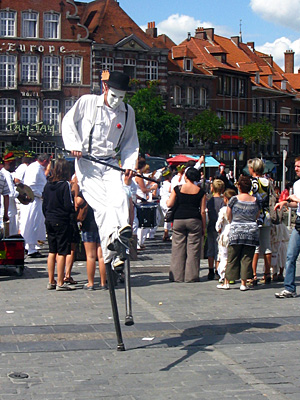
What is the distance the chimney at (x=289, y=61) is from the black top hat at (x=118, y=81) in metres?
102

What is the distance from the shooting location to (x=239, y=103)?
8181cm

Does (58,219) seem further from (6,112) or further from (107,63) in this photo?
(107,63)

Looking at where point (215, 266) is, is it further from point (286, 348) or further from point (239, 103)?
point (239, 103)

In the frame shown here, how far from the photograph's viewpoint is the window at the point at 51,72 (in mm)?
61375

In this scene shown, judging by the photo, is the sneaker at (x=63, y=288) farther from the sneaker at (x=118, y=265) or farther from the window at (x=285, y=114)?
the window at (x=285, y=114)

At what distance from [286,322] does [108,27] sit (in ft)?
197

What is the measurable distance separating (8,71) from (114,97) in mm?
54690

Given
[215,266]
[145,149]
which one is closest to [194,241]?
[215,266]

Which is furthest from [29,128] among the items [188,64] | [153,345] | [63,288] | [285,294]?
[153,345]

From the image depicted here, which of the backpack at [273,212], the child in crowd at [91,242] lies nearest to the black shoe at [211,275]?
the backpack at [273,212]

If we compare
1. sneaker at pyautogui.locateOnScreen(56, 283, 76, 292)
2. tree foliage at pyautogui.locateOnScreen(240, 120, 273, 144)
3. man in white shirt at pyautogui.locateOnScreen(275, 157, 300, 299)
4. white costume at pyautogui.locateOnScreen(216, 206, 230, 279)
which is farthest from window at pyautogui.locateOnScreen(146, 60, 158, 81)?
man in white shirt at pyautogui.locateOnScreen(275, 157, 300, 299)

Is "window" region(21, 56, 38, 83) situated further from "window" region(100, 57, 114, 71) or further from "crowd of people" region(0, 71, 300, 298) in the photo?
"crowd of people" region(0, 71, 300, 298)

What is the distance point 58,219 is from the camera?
10641mm

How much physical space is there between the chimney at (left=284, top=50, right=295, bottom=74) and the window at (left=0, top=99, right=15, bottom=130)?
5584 cm
